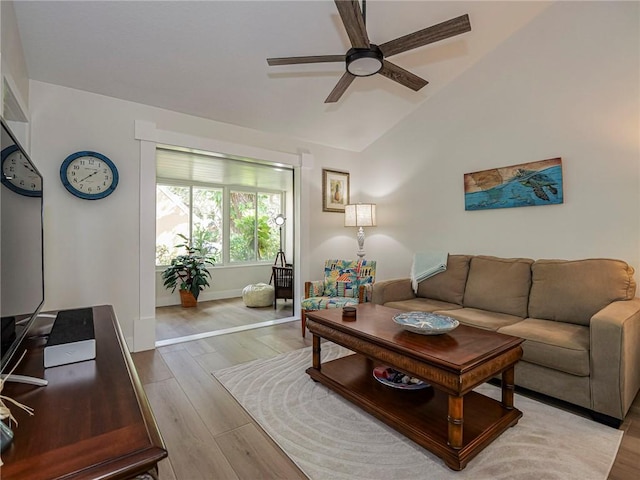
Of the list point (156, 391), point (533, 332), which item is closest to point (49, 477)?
point (156, 391)

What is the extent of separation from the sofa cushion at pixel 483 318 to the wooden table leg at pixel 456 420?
3.62ft

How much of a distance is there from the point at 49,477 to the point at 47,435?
0.17 metres

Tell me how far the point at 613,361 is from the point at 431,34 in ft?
7.23

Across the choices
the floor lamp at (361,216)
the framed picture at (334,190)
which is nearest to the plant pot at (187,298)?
the framed picture at (334,190)

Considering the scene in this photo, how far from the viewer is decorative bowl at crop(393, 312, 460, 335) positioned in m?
1.88

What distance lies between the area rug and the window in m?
3.49

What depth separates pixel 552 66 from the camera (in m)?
2.93

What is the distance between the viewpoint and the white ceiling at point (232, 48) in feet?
7.59

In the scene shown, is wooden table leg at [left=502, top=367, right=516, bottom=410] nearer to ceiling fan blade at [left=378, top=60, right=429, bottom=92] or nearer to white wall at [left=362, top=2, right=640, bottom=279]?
white wall at [left=362, top=2, right=640, bottom=279]

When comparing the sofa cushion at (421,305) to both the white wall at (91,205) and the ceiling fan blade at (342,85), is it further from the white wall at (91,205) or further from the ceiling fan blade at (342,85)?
the white wall at (91,205)

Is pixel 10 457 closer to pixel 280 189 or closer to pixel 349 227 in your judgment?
pixel 349 227

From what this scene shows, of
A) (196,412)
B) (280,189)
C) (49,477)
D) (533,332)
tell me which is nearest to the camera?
(49,477)

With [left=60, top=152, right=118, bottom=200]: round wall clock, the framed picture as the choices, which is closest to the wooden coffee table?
[left=60, top=152, right=118, bottom=200]: round wall clock

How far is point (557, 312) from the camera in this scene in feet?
8.27
